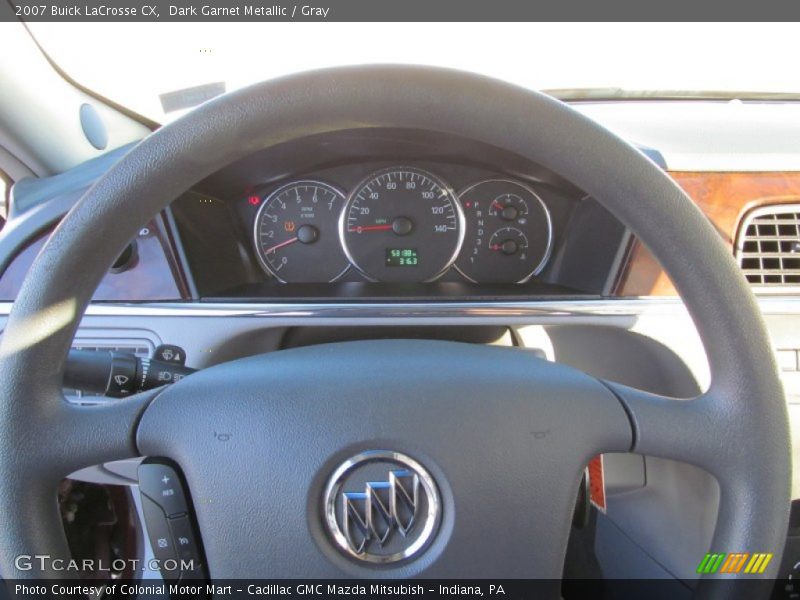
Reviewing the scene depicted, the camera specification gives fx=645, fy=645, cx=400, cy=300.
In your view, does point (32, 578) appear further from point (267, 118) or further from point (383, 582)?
point (267, 118)

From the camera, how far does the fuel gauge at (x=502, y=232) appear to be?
2.15m

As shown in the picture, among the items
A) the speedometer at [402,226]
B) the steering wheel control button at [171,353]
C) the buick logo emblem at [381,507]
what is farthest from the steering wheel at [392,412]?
the speedometer at [402,226]

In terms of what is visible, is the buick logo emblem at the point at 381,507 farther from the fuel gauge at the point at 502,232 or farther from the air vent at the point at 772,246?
the fuel gauge at the point at 502,232

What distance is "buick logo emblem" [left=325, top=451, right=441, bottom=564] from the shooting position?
0.94m

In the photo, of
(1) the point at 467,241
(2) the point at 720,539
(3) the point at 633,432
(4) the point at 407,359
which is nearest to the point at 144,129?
(1) the point at 467,241

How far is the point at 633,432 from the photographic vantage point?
0.98 meters

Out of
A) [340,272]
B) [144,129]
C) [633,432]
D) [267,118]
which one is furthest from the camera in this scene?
[340,272]

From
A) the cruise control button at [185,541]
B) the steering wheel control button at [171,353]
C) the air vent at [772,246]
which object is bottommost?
the cruise control button at [185,541]

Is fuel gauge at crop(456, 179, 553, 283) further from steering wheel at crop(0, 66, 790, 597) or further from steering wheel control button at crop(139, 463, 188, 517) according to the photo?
steering wheel control button at crop(139, 463, 188, 517)

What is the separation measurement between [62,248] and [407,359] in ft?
1.75

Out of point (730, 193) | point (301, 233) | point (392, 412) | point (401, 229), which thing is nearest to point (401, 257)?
point (401, 229)

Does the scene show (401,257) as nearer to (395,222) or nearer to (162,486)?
(395,222)

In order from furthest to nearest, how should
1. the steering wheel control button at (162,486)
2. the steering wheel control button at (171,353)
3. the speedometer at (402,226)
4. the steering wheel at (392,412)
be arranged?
the speedometer at (402,226) < the steering wheel control button at (171,353) < the steering wheel control button at (162,486) < the steering wheel at (392,412)

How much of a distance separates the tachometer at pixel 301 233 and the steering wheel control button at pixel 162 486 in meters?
1.27
